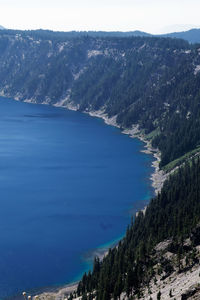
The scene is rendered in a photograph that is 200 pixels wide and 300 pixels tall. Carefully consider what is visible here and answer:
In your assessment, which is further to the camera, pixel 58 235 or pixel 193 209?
pixel 58 235

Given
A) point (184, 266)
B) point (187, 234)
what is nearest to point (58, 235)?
point (187, 234)

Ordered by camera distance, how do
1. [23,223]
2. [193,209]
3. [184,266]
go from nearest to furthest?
[184,266] → [193,209] → [23,223]

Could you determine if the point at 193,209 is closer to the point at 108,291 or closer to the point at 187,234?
the point at 187,234

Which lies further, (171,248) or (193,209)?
(193,209)

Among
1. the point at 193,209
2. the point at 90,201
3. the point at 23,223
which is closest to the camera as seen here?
the point at 193,209

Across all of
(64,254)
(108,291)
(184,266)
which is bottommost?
(64,254)

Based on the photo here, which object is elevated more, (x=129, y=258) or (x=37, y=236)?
(x=129, y=258)

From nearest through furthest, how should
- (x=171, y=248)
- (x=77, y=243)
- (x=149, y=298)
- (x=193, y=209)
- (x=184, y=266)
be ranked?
(x=149, y=298)
(x=184, y=266)
(x=171, y=248)
(x=193, y=209)
(x=77, y=243)

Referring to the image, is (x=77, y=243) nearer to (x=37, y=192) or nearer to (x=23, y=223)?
(x=23, y=223)

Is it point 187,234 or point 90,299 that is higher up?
point 187,234
